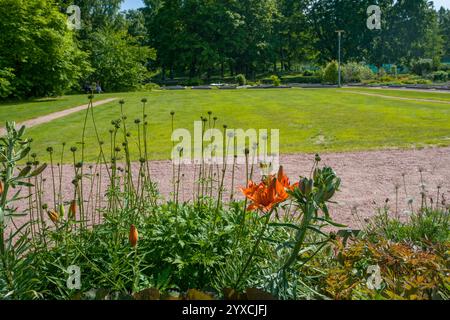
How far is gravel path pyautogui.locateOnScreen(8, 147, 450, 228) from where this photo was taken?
5.25 meters

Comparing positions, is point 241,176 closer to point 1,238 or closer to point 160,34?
point 1,238

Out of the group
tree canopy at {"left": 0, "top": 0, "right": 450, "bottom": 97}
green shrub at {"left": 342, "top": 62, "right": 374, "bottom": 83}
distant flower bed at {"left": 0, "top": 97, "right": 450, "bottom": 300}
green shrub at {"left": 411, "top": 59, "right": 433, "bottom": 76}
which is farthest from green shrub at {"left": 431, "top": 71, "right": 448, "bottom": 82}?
distant flower bed at {"left": 0, "top": 97, "right": 450, "bottom": 300}

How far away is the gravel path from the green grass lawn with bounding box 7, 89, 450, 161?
84 centimetres

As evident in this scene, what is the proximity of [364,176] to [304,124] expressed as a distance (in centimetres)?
636

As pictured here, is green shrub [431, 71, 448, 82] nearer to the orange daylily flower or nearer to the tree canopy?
the tree canopy

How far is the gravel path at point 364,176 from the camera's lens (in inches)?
207

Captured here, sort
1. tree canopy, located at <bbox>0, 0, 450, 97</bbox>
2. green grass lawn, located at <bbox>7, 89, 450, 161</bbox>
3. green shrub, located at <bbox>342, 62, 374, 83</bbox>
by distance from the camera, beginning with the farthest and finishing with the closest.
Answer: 1. green shrub, located at <bbox>342, 62, 374, 83</bbox>
2. tree canopy, located at <bbox>0, 0, 450, 97</bbox>
3. green grass lawn, located at <bbox>7, 89, 450, 161</bbox>

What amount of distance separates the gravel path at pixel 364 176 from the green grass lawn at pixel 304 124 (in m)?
0.84

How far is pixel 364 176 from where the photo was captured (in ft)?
21.8

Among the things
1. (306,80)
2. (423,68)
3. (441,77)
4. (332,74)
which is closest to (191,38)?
(306,80)

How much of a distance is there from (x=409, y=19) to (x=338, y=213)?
60174mm

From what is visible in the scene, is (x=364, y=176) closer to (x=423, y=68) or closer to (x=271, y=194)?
(x=271, y=194)

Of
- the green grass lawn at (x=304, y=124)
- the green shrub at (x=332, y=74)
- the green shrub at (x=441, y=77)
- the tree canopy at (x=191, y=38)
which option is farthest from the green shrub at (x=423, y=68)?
the green grass lawn at (x=304, y=124)

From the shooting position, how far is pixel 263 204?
161 cm
